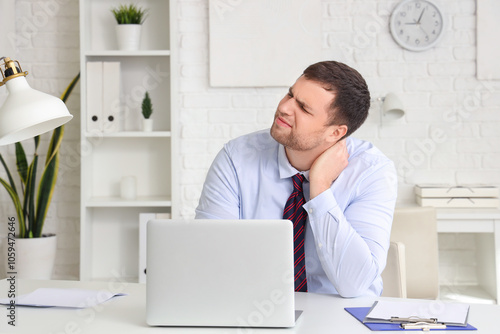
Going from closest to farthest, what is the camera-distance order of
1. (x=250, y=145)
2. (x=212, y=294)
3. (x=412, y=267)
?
(x=212, y=294), (x=250, y=145), (x=412, y=267)

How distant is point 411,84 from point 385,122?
254 mm

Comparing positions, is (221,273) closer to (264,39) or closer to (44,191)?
(44,191)

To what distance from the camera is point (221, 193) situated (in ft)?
6.50

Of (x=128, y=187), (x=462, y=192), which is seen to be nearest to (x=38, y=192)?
(x=128, y=187)

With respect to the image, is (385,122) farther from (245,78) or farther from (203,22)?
(203,22)

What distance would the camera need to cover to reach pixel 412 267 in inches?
90.5

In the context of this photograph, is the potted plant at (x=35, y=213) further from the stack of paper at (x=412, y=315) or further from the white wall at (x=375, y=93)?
the stack of paper at (x=412, y=315)

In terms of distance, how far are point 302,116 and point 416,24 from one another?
185 centimetres

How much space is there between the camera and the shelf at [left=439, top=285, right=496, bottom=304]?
3.29m

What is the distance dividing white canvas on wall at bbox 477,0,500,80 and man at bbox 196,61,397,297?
1.74 metres

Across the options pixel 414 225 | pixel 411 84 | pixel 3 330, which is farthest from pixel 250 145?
pixel 411 84

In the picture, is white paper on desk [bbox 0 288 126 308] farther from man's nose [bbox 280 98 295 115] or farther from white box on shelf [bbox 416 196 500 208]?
white box on shelf [bbox 416 196 500 208]

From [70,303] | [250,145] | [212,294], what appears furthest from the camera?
[250,145]

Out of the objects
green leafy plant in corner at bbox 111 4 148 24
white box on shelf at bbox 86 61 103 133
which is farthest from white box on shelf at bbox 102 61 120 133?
green leafy plant in corner at bbox 111 4 148 24
